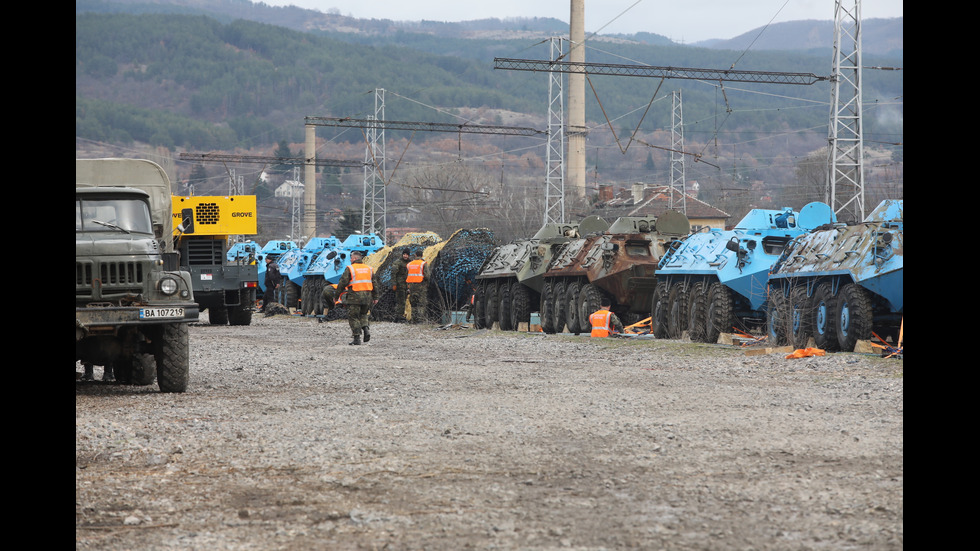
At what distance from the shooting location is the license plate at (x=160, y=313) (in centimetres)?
997

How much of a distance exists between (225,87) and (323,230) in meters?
54.5

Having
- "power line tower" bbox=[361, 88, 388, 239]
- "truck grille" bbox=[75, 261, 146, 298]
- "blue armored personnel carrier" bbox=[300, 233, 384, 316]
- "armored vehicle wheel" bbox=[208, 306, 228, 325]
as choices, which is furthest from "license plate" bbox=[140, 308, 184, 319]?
"power line tower" bbox=[361, 88, 388, 239]

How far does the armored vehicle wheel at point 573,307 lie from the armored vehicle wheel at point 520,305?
8.87 feet

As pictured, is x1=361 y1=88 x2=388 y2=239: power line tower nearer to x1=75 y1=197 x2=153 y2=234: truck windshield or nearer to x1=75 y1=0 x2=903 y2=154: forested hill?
x1=75 y1=197 x2=153 y2=234: truck windshield

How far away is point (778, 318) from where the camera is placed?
669 inches

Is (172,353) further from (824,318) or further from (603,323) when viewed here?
(603,323)

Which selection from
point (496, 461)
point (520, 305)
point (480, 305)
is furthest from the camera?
point (480, 305)

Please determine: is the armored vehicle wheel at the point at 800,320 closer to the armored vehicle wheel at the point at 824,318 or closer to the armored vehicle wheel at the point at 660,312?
the armored vehicle wheel at the point at 824,318

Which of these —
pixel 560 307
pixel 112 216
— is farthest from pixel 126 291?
pixel 560 307

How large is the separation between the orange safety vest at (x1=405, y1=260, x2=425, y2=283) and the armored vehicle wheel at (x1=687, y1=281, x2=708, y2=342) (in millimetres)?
8917

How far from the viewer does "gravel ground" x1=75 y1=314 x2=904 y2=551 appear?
5.04m

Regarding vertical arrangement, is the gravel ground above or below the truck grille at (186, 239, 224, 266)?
below

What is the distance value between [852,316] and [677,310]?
512cm
